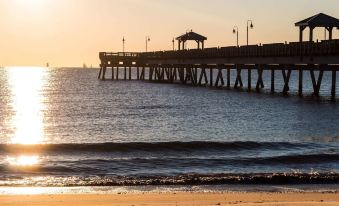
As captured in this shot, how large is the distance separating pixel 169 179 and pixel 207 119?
2155 cm

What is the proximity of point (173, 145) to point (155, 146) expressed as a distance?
70 cm

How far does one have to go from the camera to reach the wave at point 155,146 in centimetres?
2631

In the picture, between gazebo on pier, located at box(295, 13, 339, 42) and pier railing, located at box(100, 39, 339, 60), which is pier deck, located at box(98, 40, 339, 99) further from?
gazebo on pier, located at box(295, 13, 339, 42)

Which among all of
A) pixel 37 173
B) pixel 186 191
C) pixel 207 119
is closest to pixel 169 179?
pixel 186 191

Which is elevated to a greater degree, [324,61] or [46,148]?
[324,61]

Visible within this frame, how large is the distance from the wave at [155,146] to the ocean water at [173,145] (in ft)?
0.12

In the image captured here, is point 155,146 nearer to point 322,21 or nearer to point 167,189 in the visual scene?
point 167,189

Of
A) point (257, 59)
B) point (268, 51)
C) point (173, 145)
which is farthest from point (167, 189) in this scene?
point (257, 59)

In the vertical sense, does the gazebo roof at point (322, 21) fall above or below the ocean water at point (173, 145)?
above

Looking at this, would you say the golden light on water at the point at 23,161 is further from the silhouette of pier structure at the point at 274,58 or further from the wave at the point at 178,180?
the silhouette of pier structure at the point at 274,58

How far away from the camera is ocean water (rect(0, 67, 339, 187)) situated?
18891 millimetres

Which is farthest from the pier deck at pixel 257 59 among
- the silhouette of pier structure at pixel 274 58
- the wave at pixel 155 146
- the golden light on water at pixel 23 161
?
the golden light on water at pixel 23 161

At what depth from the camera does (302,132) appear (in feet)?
104

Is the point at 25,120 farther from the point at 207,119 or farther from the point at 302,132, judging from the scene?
the point at 302,132
